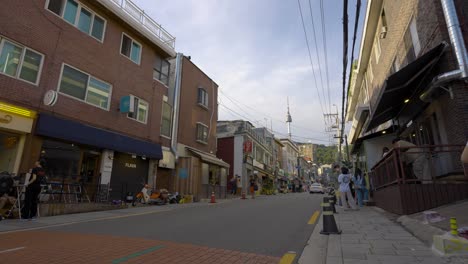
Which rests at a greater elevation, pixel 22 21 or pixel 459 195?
pixel 22 21

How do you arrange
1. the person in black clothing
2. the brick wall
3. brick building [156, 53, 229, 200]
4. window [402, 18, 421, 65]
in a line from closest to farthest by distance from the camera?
1. the person in black clothing
2. window [402, 18, 421, 65]
3. brick building [156, 53, 229, 200]
4. the brick wall

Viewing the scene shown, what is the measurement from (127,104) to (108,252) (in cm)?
1215

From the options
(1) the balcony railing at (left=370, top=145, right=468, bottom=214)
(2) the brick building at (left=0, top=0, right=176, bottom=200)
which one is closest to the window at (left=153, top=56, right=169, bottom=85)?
(2) the brick building at (left=0, top=0, right=176, bottom=200)

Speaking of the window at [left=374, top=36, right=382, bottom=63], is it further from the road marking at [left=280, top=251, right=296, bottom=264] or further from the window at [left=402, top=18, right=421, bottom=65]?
the road marking at [left=280, top=251, right=296, bottom=264]

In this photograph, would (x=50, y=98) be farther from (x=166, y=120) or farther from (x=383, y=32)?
(x=383, y=32)

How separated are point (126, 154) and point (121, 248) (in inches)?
475

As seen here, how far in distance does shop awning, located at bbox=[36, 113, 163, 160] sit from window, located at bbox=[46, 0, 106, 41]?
4.98m

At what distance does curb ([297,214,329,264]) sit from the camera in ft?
15.9

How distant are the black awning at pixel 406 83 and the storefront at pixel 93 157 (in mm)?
12405

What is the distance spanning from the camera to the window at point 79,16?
45.2 feet

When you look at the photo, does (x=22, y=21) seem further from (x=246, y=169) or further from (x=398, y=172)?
(x=246, y=169)

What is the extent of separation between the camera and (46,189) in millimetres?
11898

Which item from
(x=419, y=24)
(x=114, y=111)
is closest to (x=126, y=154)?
(x=114, y=111)

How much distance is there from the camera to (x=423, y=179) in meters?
8.64
